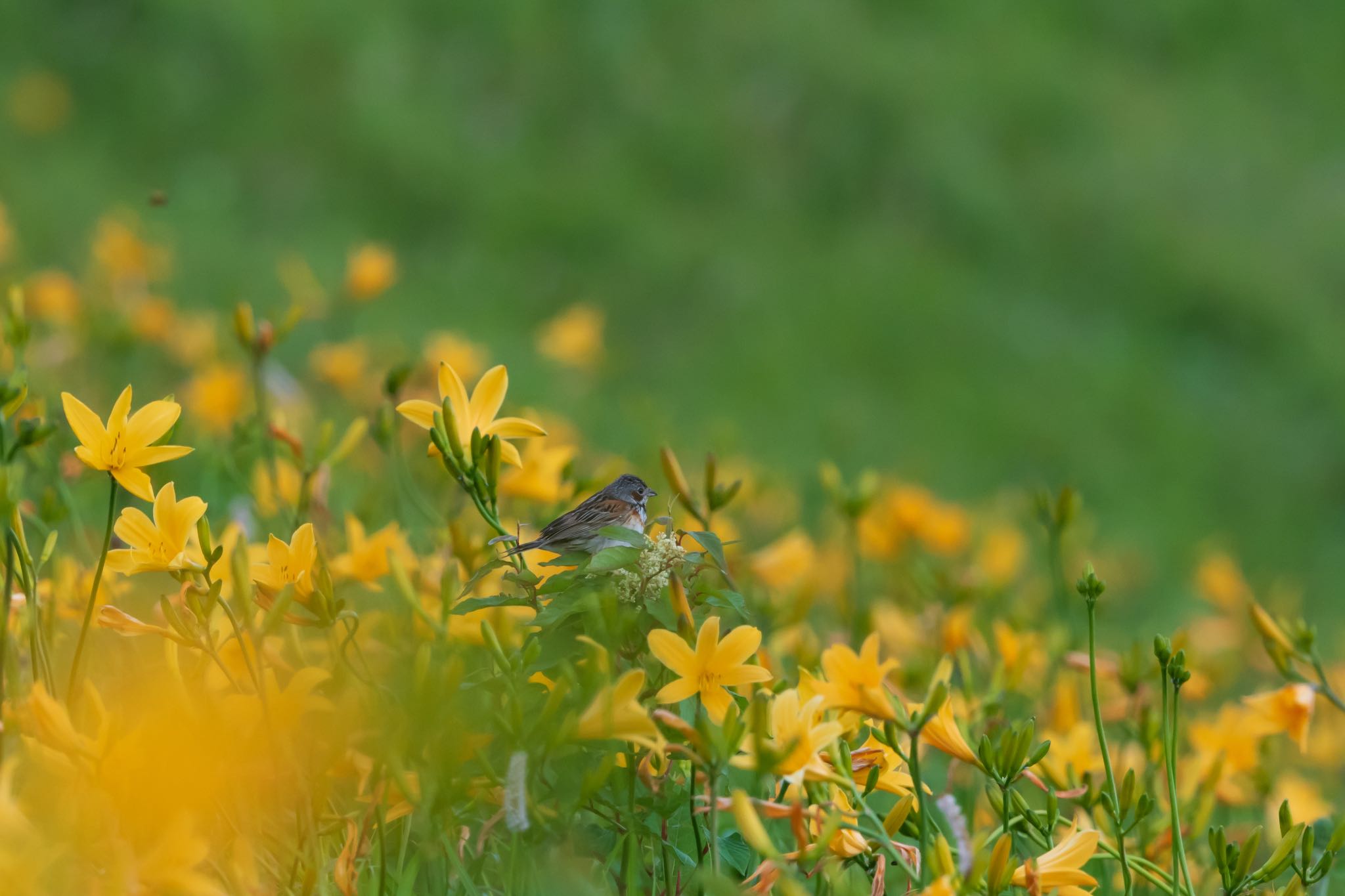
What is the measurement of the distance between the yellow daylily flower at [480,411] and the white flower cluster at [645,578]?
0.55 feet

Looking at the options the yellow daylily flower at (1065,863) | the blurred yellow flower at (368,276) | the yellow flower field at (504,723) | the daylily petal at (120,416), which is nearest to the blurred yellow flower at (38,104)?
the blurred yellow flower at (368,276)

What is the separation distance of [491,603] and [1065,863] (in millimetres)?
599

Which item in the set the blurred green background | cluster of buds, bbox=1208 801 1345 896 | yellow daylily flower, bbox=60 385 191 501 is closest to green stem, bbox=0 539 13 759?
yellow daylily flower, bbox=60 385 191 501

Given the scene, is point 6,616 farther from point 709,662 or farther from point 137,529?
point 709,662

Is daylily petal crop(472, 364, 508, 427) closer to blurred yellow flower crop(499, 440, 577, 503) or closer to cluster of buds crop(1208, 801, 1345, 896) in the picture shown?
blurred yellow flower crop(499, 440, 577, 503)

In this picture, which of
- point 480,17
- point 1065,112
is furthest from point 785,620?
point 1065,112

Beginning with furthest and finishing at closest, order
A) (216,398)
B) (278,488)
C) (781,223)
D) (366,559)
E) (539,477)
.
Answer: (781,223), (216,398), (278,488), (539,477), (366,559)

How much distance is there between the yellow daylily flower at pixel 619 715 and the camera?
1.08 metres

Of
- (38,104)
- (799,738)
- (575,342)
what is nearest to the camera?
(799,738)

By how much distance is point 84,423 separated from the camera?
1.30m

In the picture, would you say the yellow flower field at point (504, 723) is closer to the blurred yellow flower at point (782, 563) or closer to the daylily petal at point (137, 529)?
the daylily petal at point (137, 529)

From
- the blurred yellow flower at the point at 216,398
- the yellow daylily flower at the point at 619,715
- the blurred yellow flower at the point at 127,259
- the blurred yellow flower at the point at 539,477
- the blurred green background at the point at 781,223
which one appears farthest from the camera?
Result: the blurred green background at the point at 781,223

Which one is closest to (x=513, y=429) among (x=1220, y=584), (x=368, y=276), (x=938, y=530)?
(x=938, y=530)

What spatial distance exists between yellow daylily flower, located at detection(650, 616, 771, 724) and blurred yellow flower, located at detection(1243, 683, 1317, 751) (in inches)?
31.9
